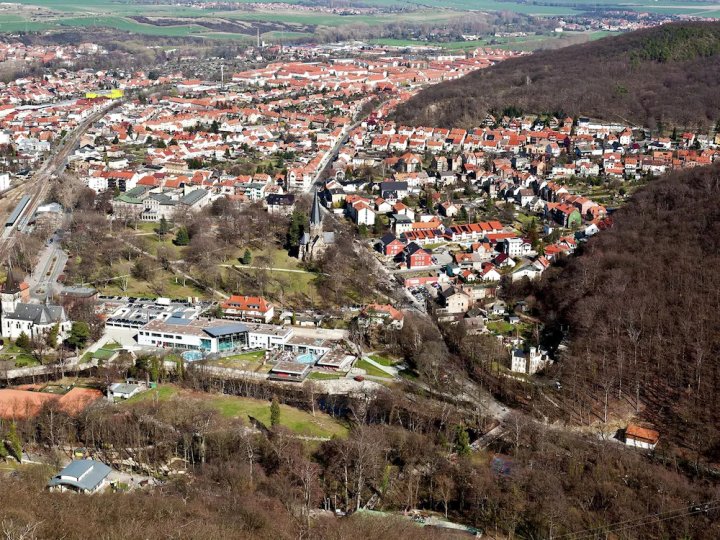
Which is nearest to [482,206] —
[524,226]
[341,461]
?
[524,226]

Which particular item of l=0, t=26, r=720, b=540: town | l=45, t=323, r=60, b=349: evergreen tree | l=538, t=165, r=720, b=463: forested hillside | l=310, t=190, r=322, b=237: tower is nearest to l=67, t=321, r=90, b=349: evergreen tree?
l=0, t=26, r=720, b=540: town

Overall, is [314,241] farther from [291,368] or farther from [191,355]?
[291,368]

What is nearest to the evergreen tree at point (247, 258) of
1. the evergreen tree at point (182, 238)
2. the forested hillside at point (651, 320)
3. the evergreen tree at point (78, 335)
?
the evergreen tree at point (182, 238)

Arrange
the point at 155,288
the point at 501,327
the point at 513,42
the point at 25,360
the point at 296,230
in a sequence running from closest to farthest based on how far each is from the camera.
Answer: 1. the point at 25,360
2. the point at 501,327
3. the point at 155,288
4. the point at 296,230
5. the point at 513,42

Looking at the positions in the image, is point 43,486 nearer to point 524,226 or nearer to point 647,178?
point 524,226

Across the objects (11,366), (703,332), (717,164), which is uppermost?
(717,164)

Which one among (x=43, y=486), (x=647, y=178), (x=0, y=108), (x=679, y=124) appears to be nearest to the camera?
(x=43, y=486)

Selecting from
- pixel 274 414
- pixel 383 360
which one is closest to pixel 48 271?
pixel 383 360
